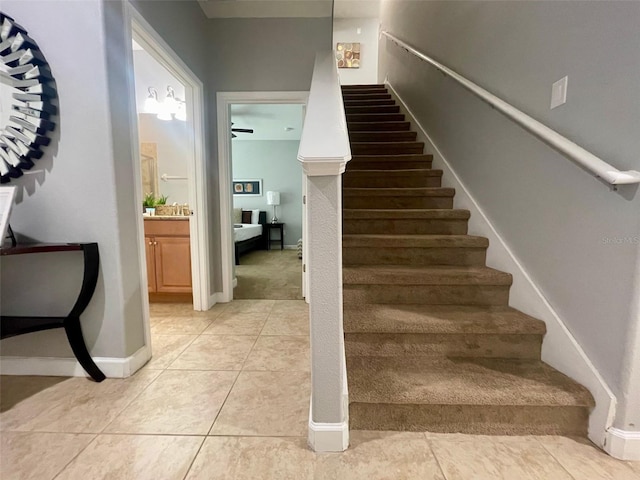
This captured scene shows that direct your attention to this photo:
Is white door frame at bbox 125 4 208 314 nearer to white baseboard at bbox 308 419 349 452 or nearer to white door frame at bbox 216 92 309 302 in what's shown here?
white door frame at bbox 216 92 309 302

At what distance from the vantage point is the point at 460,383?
1.21 meters

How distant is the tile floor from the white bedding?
3203mm

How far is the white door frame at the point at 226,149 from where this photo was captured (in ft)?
8.64

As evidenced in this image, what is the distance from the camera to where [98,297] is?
1.53 meters

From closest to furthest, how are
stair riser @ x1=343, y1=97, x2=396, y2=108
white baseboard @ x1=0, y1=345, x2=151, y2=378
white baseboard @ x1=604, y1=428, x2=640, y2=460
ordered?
white baseboard @ x1=604, y1=428, x2=640, y2=460, white baseboard @ x1=0, y1=345, x2=151, y2=378, stair riser @ x1=343, y1=97, x2=396, y2=108

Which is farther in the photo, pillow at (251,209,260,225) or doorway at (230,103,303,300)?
pillow at (251,209,260,225)

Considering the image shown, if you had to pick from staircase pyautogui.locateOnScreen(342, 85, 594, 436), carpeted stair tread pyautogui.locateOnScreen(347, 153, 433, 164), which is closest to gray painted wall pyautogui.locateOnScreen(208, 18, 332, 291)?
carpeted stair tread pyautogui.locateOnScreen(347, 153, 433, 164)

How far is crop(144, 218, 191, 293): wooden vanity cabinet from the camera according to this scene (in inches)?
104

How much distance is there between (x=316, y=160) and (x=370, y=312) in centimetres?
90

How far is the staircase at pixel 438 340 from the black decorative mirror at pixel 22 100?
68.3 inches

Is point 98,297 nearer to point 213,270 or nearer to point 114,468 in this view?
point 114,468

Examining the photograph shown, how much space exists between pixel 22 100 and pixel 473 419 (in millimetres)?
2561

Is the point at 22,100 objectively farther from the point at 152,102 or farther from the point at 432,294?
the point at 432,294

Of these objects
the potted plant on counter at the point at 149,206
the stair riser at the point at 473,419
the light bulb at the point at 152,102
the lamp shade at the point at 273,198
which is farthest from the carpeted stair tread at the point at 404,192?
the lamp shade at the point at 273,198
